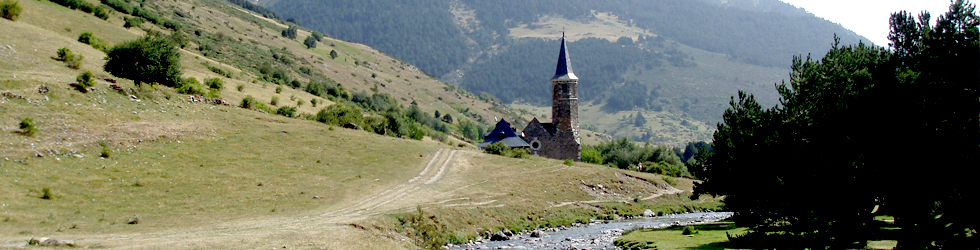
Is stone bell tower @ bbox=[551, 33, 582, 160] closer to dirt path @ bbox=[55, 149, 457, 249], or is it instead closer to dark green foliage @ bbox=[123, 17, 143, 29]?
dirt path @ bbox=[55, 149, 457, 249]

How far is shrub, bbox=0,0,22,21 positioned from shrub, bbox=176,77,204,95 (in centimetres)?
1392

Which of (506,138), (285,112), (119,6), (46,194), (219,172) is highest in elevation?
(119,6)

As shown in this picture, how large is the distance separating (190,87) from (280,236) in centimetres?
3263

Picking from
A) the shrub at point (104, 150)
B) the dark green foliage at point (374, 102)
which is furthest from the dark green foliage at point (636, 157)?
the shrub at point (104, 150)

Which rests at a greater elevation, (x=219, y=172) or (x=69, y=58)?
(x=69, y=58)

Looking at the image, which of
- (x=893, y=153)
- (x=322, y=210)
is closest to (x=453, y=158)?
(x=322, y=210)

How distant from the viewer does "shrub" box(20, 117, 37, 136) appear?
35.0 metres

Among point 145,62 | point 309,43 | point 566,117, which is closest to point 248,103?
point 145,62

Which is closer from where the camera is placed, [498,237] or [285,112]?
[498,237]

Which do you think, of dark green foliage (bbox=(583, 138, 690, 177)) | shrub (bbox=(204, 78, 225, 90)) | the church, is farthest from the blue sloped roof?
shrub (bbox=(204, 78, 225, 90))

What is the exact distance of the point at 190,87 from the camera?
55.4 meters

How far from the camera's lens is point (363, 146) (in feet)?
176

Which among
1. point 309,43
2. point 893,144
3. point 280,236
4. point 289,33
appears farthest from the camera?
point 289,33

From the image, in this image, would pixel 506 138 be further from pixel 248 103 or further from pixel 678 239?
pixel 678 239
